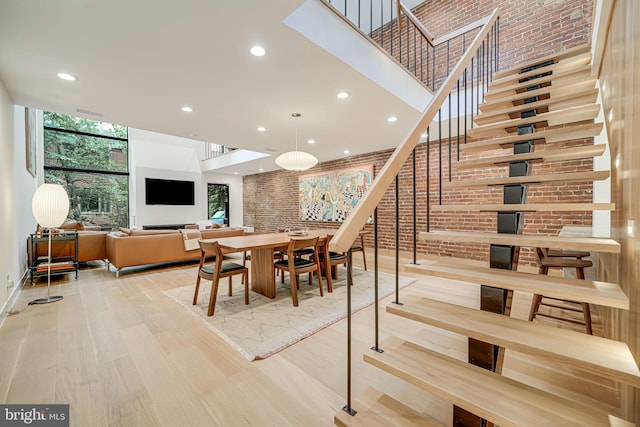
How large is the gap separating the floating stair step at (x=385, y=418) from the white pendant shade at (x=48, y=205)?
378cm

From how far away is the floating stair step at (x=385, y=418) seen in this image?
107cm

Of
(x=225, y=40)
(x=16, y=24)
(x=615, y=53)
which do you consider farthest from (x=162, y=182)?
(x=615, y=53)

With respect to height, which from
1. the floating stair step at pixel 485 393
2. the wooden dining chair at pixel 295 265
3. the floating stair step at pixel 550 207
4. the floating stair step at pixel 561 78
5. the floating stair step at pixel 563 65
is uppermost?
the floating stair step at pixel 563 65

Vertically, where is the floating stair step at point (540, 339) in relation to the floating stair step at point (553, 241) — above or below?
below

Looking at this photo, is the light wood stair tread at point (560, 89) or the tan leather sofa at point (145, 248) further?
the tan leather sofa at point (145, 248)

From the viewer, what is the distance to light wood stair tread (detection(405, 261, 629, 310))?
1030 mm

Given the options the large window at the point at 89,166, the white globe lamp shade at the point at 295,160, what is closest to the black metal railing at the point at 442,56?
the white globe lamp shade at the point at 295,160

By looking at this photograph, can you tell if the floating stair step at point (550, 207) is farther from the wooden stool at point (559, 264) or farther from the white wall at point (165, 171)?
the white wall at point (165, 171)

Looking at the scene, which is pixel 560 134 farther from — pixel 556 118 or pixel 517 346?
pixel 517 346

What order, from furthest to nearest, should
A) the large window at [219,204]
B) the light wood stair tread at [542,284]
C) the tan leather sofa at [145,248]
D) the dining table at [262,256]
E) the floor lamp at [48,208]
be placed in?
the large window at [219,204] < the tan leather sofa at [145,248] < the floor lamp at [48,208] < the dining table at [262,256] < the light wood stair tread at [542,284]

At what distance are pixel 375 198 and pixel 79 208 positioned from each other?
30.5 ft

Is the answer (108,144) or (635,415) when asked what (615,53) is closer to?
(635,415)

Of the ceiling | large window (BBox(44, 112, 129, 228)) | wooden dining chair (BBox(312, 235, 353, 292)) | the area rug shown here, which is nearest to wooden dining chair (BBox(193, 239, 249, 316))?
the area rug

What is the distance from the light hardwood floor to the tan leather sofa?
1.49 metres
